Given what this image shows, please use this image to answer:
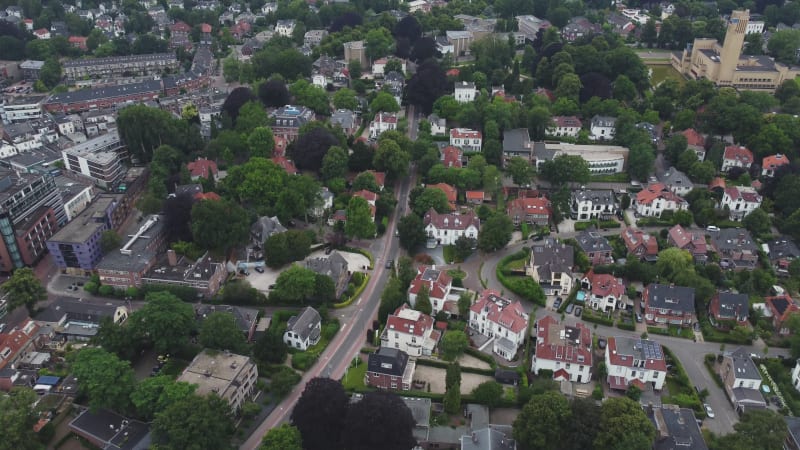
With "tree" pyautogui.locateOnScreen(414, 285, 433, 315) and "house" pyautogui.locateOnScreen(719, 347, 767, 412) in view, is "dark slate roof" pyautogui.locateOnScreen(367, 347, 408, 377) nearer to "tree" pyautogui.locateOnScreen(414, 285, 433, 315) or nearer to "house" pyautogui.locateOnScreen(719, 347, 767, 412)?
"tree" pyautogui.locateOnScreen(414, 285, 433, 315)

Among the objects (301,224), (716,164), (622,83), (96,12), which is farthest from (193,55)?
(716,164)

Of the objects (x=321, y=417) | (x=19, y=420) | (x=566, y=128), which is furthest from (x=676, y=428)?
(x=566, y=128)

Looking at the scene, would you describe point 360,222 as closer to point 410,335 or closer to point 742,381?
point 410,335

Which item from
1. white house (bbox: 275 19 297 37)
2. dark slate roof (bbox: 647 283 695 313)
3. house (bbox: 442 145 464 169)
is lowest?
dark slate roof (bbox: 647 283 695 313)

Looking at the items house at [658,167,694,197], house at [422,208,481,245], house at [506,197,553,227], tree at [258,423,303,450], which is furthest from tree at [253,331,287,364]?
house at [658,167,694,197]

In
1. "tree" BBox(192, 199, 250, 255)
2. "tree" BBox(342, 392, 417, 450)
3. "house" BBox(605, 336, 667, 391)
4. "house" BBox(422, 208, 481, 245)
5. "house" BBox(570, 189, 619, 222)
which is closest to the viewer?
"tree" BBox(342, 392, 417, 450)

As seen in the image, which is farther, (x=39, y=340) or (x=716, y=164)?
(x=716, y=164)

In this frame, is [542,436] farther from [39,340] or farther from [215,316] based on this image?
[39,340]
